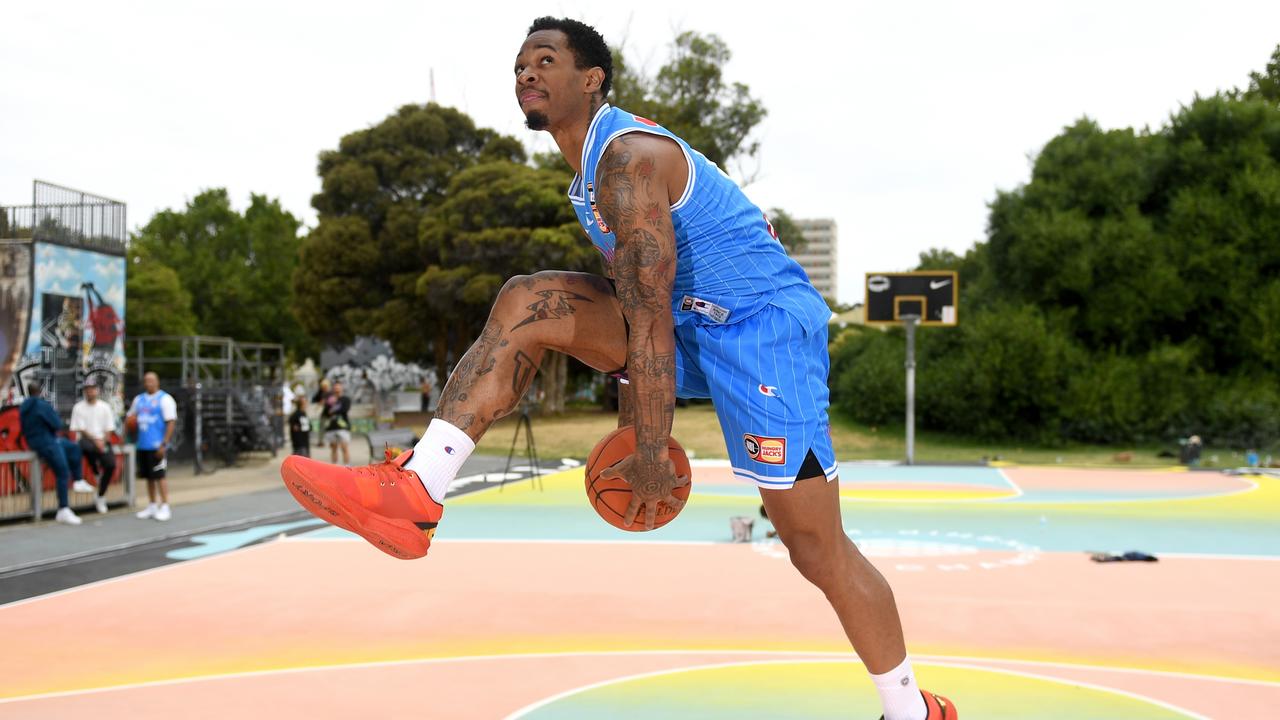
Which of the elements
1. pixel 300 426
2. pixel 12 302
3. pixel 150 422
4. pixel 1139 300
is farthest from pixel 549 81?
pixel 1139 300

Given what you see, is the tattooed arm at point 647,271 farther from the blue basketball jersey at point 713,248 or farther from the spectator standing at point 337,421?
the spectator standing at point 337,421

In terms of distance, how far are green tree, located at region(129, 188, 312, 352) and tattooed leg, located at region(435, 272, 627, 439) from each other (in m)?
50.8

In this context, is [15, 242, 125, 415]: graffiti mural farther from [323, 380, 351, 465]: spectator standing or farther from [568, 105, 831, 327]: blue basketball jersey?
[568, 105, 831, 327]: blue basketball jersey

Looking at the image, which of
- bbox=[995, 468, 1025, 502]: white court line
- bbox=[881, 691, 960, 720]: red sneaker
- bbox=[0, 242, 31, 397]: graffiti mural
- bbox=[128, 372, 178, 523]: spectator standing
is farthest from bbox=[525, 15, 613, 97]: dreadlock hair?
bbox=[0, 242, 31, 397]: graffiti mural

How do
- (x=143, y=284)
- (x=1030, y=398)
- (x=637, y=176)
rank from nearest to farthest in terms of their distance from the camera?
(x=637, y=176)
(x=1030, y=398)
(x=143, y=284)

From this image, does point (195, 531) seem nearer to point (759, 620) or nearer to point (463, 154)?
point (759, 620)

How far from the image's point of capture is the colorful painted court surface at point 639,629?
5.07 m

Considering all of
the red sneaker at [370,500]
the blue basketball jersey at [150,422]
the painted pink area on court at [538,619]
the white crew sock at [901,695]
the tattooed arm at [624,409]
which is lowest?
the painted pink area on court at [538,619]

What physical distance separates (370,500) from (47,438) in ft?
34.1

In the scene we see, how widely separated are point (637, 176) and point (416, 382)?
4672cm

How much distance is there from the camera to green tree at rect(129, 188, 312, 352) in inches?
2176

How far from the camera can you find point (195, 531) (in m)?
11.3

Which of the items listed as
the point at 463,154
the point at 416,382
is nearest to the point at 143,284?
the point at 416,382

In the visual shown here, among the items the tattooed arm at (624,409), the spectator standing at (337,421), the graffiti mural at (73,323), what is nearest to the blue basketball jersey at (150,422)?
the graffiti mural at (73,323)
